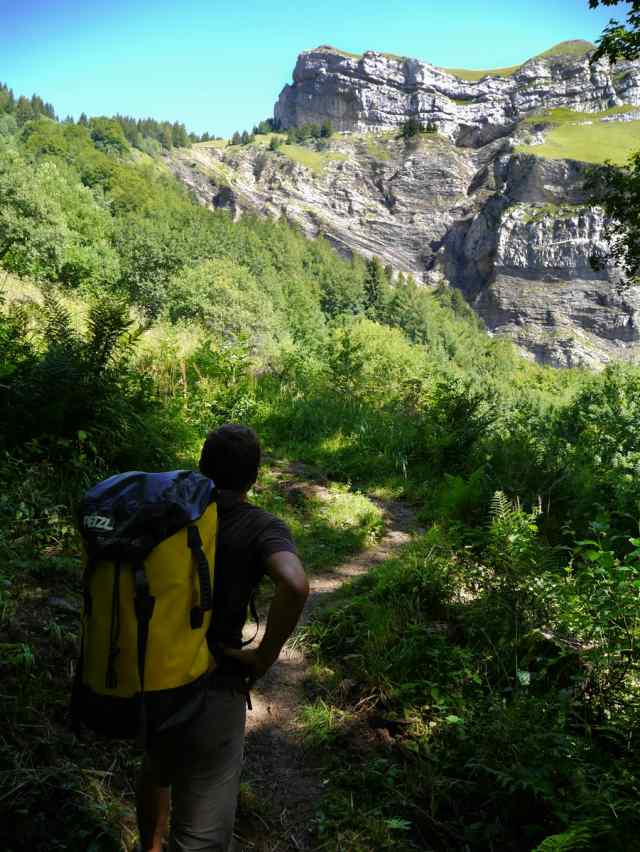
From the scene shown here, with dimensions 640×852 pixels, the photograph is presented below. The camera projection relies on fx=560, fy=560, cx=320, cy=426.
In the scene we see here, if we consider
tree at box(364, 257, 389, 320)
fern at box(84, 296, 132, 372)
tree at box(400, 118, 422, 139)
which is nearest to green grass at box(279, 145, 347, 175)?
tree at box(400, 118, 422, 139)

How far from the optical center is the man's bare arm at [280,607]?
1830 millimetres

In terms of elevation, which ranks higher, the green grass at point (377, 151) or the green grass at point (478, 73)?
the green grass at point (478, 73)

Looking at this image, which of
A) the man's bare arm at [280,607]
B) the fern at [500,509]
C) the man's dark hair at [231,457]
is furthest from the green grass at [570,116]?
the man's bare arm at [280,607]

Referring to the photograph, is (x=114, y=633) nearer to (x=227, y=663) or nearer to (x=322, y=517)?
(x=227, y=663)

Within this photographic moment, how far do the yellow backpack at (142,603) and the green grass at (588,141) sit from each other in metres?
144

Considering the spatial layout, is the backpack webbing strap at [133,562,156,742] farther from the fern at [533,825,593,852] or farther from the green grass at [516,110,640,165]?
the green grass at [516,110,640,165]

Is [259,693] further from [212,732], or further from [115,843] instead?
[212,732]

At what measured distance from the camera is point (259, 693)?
3930mm

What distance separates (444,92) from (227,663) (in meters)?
218

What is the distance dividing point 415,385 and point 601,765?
38.2 feet

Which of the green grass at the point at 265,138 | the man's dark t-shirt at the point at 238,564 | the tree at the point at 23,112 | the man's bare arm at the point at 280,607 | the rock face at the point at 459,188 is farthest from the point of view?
the green grass at the point at 265,138

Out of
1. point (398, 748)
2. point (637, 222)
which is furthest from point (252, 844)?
Answer: point (637, 222)

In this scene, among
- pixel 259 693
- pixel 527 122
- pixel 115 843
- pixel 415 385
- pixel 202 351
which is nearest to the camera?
pixel 115 843

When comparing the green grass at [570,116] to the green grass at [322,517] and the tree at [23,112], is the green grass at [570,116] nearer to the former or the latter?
the tree at [23,112]
